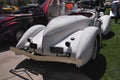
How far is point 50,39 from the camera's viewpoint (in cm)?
504

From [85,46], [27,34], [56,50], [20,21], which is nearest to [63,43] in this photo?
[56,50]

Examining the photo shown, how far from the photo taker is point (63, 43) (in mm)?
5016

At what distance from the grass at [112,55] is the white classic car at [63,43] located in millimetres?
539

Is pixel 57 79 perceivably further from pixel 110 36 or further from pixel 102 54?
pixel 110 36

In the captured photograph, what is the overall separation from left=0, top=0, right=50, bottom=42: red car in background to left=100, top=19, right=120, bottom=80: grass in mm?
2972

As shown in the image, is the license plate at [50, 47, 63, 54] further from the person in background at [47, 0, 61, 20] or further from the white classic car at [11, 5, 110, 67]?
the person in background at [47, 0, 61, 20]

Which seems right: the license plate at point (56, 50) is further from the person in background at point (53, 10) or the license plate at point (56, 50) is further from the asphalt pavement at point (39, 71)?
the person in background at point (53, 10)

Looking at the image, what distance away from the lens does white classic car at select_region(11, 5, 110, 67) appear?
15.0 ft

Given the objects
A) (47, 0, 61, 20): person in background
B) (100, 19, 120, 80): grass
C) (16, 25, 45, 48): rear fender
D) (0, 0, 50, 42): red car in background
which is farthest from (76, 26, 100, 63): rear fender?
(47, 0, 61, 20): person in background

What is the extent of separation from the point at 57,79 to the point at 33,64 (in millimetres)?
1271

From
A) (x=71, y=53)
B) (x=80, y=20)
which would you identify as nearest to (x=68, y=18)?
(x=80, y=20)

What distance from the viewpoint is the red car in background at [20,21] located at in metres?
7.47

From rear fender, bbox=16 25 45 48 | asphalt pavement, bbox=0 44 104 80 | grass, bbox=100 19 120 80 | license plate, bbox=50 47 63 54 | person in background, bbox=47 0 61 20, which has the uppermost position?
person in background, bbox=47 0 61 20

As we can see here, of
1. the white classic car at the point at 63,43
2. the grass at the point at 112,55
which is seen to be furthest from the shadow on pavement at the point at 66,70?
the white classic car at the point at 63,43
